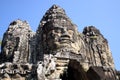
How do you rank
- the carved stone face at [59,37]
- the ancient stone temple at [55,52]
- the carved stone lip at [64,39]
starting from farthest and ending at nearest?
the carved stone lip at [64,39] → the carved stone face at [59,37] → the ancient stone temple at [55,52]

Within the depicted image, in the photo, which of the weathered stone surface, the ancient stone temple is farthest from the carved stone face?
the weathered stone surface

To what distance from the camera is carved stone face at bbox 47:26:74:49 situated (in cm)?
2627

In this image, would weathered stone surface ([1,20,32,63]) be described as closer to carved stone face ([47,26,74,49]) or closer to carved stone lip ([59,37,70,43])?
carved stone face ([47,26,74,49])

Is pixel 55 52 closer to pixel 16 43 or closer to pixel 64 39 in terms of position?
pixel 64 39

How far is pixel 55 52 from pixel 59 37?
2.20 m

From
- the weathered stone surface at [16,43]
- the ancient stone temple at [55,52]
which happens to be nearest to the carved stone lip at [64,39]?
the ancient stone temple at [55,52]

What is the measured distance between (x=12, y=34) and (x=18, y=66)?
14.8m

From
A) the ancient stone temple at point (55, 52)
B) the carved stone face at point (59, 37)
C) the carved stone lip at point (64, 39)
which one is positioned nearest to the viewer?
the ancient stone temple at point (55, 52)

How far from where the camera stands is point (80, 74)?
21.4 m

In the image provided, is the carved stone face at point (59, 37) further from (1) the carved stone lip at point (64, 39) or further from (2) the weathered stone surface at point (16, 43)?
(2) the weathered stone surface at point (16, 43)

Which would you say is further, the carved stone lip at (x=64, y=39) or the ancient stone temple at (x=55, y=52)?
the carved stone lip at (x=64, y=39)

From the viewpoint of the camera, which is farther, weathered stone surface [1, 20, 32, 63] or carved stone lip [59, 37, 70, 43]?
weathered stone surface [1, 20, 32, 63]

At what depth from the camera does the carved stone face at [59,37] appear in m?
26.3

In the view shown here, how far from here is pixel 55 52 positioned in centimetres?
2534
